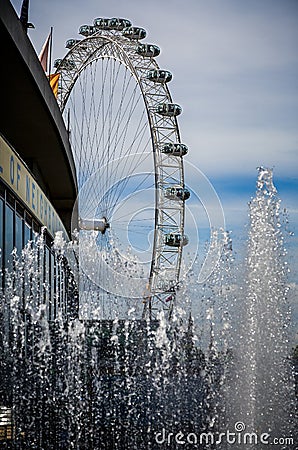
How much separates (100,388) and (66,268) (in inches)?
354

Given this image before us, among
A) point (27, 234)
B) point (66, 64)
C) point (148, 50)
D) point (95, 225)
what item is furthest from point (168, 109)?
point (27, 234)

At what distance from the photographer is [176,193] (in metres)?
34.0

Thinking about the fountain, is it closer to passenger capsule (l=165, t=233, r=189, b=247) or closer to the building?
the building

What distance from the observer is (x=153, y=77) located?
34.3 meters

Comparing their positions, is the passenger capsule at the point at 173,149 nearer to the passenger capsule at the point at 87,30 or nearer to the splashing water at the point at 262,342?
the passenger capsule at the point at 87,30

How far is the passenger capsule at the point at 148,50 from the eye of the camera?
3403 centimetres

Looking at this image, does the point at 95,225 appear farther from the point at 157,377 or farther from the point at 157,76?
the point at 157,377

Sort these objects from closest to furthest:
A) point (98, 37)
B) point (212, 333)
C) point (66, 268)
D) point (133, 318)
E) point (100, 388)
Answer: point (100, 388) → point (212, 333) → point (133, 318) → point (66, 268) → point (98, 37)

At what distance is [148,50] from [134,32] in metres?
0.89

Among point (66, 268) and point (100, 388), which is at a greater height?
point (66, 268)

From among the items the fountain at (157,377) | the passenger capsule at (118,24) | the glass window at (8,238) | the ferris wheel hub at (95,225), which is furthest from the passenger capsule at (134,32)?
the glass window at (8,238)

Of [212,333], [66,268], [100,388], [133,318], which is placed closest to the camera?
[100,388]

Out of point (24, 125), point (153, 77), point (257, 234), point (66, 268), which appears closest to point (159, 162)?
point (153, 77)

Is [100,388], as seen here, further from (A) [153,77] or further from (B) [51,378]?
(A) [153,77]
